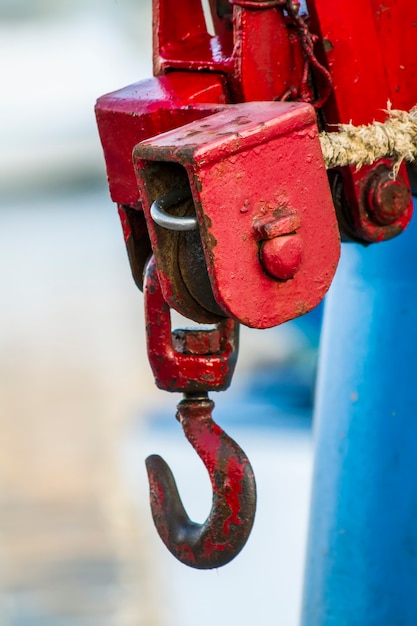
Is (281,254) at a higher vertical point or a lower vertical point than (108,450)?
higher

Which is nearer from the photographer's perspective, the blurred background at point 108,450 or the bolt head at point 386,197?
the bolt head at point 386,197

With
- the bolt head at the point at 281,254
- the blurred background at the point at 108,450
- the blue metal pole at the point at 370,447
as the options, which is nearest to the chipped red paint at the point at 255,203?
the bolt head at the point at 281,254

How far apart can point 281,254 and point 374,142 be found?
0.14m

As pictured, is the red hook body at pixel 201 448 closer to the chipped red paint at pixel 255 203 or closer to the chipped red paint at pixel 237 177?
the chipped red paint at pixel 237 177

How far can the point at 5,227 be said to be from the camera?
3695mm

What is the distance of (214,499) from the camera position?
2.00 ft

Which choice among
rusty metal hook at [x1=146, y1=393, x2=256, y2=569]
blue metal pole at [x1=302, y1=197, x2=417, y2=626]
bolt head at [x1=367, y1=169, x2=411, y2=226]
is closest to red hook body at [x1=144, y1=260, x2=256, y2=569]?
rusty metal hook at [x1=146, y1=393, x2=256, y2=569]

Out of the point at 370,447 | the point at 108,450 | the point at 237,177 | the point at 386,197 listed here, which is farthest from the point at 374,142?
the point at 108,450

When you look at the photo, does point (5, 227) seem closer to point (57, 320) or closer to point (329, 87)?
point (57, 320)

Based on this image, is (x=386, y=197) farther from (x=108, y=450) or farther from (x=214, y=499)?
(x=108, y=450)

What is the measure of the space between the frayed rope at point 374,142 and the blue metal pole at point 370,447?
0.24m

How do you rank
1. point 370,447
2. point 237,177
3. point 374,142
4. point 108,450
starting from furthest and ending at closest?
point 108,450
point 370,447
point 374,142
point 237,177

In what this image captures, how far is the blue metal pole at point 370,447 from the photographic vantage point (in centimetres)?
87

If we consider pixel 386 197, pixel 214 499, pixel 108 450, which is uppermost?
pixel 386 197
